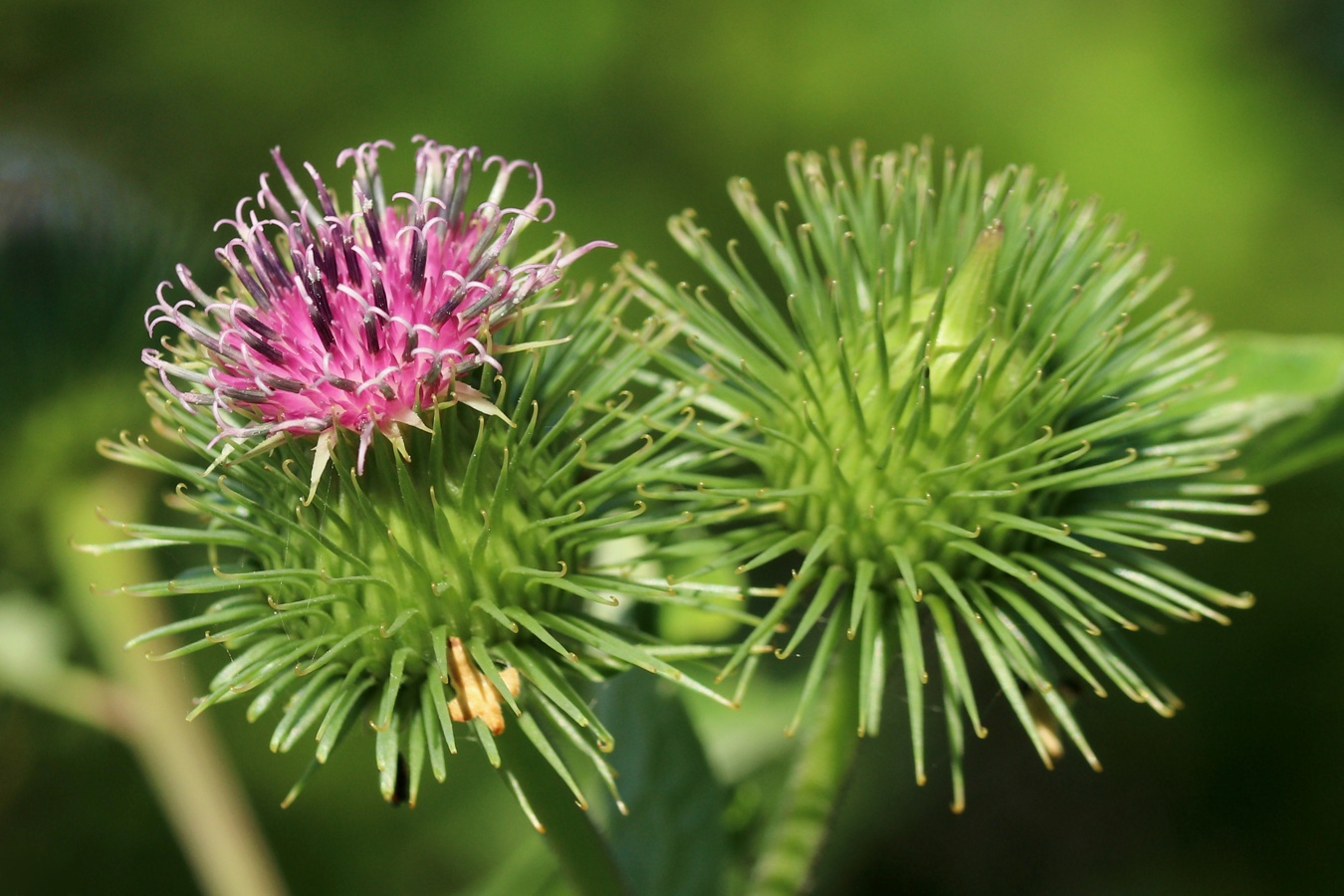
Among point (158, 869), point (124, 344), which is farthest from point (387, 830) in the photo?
point (124, 344)

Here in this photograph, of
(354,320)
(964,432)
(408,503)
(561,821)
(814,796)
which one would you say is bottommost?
(814,796)

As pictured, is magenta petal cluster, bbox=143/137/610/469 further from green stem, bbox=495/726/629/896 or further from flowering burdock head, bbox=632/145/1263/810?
green stem, bbox=495/726/629/896

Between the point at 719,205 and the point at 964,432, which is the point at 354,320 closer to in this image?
the point at 964,432

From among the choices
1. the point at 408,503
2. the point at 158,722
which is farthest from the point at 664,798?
the point at 158,722

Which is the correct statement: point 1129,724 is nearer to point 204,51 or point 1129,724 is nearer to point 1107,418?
point 1107,418

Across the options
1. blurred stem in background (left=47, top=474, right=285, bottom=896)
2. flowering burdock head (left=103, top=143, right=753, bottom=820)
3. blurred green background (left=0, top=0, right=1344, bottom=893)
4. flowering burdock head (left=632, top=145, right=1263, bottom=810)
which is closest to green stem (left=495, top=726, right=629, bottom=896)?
flowering burdock head (left=103, top=143, right=753, bottom=820)

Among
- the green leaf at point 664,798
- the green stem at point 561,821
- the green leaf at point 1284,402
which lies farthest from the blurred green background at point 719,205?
the green stem at point 561,821
